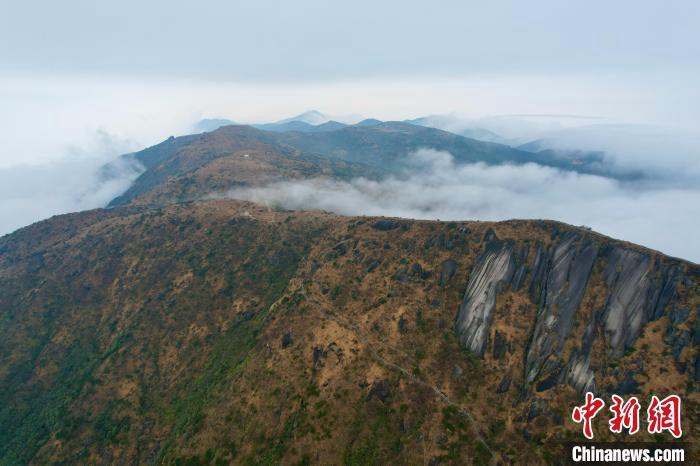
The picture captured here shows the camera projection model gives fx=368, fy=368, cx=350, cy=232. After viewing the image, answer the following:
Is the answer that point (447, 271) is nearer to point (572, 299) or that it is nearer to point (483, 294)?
point (483, 294)

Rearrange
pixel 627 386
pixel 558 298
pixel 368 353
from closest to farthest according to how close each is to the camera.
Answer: pixel 627 386
pixel 558 298
pixel 368 353

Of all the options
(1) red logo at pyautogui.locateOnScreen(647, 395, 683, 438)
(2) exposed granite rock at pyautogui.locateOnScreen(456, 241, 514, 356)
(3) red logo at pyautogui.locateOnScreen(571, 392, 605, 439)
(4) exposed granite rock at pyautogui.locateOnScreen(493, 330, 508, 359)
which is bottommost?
(3) red logo at pyautogui.locateOnScreen(571, 392, 605, 439)

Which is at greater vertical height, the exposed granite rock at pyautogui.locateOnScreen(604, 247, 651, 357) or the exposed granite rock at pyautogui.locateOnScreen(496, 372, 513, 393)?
the exposed granite rock at pyautogui.locateOnScreen(604, 247, 651, 357)

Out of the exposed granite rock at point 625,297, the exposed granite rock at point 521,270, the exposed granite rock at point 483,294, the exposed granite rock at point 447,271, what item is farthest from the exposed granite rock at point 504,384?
the exposed granite rock at point 447,271

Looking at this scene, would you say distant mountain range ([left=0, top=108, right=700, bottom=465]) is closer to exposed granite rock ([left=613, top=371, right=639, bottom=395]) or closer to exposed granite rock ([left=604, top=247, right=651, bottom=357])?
exposed granite rock ([left=613, top=371, right=639, bottom=395])

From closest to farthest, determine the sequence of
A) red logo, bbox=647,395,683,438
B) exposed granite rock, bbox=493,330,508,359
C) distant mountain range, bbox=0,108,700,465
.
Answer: red logo, bbox=647,395,683,438 < distant mountain range, bbox=0,108,700,465 < exposed granite rock, bbox=493,330,508,359

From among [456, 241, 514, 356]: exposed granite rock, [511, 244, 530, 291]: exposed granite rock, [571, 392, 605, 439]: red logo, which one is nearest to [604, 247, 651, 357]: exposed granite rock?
[571, 392, 605, 439]: red logo

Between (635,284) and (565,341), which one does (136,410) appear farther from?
(635,284)

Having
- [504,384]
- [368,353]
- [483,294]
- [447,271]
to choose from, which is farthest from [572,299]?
[368,353]
